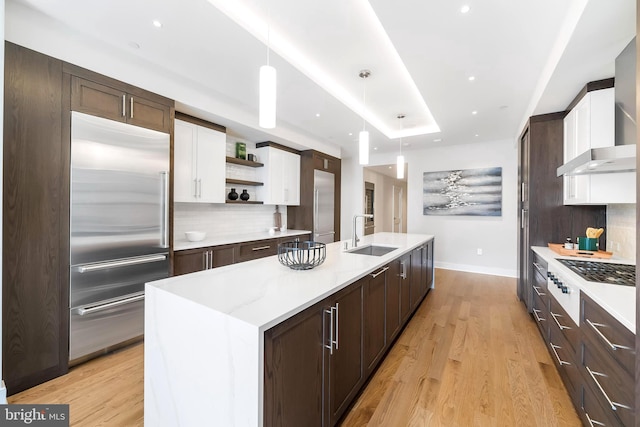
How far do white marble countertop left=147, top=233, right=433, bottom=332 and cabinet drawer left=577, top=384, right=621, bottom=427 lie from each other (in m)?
1.27

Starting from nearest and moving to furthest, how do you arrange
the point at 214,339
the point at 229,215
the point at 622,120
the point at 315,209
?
the point at 214,339 → the point at 622,120 → the point at 229,215 → the point at 315,209

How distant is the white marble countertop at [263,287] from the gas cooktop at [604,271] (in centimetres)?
130

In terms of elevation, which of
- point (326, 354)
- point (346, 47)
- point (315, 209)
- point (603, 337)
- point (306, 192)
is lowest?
point (326, 354)

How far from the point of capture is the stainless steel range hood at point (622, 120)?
1.55 metres

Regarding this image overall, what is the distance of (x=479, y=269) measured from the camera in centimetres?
525

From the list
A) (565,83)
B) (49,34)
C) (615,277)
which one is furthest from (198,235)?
(565,83)

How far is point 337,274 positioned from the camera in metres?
1.65

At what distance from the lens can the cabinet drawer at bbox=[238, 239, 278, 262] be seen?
3.48 m

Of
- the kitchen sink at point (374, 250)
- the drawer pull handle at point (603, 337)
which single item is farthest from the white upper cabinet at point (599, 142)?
the kitchen sink at point (374, 250)

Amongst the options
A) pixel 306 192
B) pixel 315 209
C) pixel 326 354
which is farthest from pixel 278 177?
pixel 326 354

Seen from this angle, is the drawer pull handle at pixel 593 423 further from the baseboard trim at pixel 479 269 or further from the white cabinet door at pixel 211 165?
the baseboard trim at pixel 479 269

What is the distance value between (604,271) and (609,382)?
942 millimetres

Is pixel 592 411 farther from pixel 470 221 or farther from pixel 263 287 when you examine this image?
pixel 470 221

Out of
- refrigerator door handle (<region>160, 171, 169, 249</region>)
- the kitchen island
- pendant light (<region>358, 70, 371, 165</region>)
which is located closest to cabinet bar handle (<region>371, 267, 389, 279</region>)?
the kitchen island
